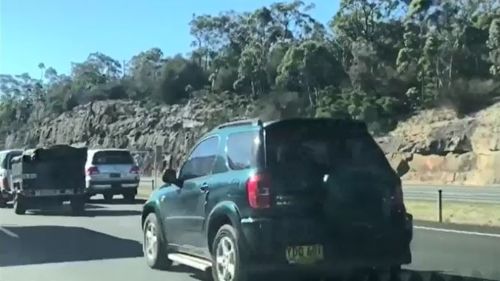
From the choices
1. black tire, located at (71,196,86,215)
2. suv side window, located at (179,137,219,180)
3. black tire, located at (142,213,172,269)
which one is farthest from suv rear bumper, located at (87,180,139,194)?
suv side window, located at (179,137,219,180)

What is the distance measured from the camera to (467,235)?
16.0 metres

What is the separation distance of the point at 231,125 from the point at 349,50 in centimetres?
6187

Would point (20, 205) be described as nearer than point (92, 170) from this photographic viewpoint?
Yes

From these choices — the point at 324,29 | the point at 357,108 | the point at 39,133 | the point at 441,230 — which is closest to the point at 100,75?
the point at 39,133

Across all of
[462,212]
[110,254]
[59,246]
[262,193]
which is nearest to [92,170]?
[462,212]

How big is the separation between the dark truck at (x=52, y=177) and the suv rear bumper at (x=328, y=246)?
53.8ft

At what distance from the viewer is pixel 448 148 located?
48.2 m

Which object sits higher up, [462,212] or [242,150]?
[242,150]

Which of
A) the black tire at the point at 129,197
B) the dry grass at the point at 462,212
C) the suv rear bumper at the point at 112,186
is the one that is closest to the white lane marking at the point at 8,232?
the dry grass at the point at 462,212

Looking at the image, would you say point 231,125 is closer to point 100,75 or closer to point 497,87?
point 497,87

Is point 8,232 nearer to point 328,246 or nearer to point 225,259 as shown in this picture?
point 225,259

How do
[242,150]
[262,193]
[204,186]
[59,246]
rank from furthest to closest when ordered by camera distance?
[59,246] < [204,186] < [242,150] < [262,193]

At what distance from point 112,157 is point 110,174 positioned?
831 millimetres

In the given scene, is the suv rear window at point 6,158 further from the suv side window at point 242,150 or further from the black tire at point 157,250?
the suv side window at point 242,150
